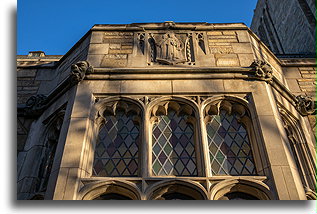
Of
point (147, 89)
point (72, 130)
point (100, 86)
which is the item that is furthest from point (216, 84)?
point (72, 130)

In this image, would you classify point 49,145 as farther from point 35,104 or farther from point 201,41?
point 201,41

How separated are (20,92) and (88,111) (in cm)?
284

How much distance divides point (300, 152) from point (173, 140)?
8.30 ft

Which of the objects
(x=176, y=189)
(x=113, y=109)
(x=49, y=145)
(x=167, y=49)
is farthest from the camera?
(x=167, y=49)

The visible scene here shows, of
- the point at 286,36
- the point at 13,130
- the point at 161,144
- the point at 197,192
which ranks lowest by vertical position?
the point at 197,192

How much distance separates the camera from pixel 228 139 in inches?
211

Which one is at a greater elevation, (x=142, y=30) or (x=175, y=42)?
(x=142, y=30)

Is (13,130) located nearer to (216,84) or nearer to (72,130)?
(72,130)

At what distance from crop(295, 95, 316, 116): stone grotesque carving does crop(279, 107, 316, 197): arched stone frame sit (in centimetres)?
37

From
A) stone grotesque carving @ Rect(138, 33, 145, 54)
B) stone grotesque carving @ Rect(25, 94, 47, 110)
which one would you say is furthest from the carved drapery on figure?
stone grotesque carving @ Rect(25, 94, 47, 110)

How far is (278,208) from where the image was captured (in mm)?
3598

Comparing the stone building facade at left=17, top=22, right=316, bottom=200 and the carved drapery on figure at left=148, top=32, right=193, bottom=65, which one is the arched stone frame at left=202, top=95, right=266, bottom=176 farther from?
the carved drapery on figure at left=148, top=32, right=193, bottom=65

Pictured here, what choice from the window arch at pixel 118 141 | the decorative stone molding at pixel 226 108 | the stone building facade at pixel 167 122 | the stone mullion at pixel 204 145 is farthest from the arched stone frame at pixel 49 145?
the decorative stone molding at pixel 226 108

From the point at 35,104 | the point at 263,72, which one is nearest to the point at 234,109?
the point at 263,72
